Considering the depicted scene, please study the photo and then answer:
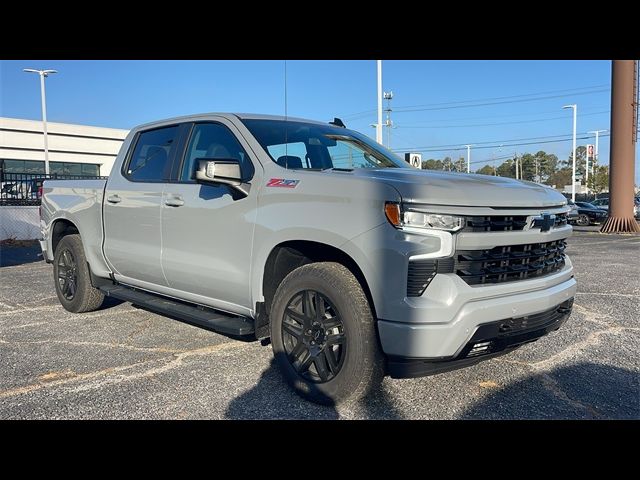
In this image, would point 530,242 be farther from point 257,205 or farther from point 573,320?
point 573,320

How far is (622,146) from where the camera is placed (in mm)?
20562

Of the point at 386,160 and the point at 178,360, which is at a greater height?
the point at 386,160

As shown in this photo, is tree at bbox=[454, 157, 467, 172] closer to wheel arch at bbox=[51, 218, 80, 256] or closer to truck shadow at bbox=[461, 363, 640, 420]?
truck shadow at bbox=[461, 363, 640, 420]

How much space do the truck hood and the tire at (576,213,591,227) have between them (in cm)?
2757

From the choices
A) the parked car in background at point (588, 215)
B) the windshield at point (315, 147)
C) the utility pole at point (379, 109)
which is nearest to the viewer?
the windshield at point (315, 147)

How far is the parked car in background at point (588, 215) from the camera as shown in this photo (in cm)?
2778

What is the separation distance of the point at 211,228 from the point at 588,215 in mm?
28360

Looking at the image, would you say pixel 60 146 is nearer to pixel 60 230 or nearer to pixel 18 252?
pixel 18 252

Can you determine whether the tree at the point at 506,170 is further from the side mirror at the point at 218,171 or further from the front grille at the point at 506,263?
the side mirror at the point at 218,171

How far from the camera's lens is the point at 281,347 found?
357 centimetres

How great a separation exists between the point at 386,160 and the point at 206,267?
1770 mm

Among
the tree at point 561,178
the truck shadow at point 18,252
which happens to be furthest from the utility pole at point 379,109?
the tree at point 561,178
